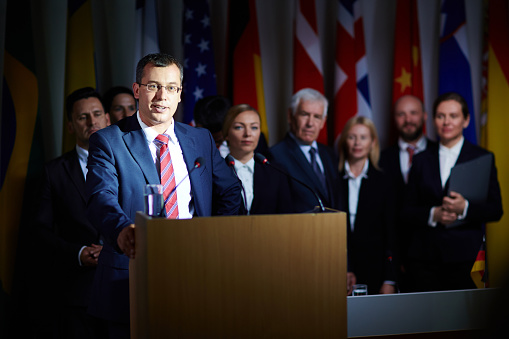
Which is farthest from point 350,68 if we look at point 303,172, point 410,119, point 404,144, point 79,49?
point 79,49

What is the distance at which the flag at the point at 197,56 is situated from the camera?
4.31 m

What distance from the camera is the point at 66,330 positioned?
317cm

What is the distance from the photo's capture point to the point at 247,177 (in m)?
3.41

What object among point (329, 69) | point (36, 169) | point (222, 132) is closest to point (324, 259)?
point (222, 132)

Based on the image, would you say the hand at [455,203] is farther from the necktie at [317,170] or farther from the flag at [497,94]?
the flag at [497,94]

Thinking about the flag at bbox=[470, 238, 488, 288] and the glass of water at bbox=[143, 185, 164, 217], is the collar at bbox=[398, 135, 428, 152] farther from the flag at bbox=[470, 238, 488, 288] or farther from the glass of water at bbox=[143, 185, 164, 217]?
the glass of water at bbox=[143, 185, 164, 217]

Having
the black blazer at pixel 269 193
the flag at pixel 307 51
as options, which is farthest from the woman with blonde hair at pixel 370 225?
the flag at pixel 307 51

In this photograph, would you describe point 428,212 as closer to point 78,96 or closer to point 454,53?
point 454,53

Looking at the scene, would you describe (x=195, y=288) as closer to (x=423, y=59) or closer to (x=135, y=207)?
(x=135, y=207)

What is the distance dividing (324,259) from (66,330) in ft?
6.46

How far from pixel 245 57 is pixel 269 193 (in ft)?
4.95

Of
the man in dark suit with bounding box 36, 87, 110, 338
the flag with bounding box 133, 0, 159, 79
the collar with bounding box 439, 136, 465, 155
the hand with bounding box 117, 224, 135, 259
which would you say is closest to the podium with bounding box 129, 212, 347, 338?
the hand with bounding box 117, 224, 135, 259

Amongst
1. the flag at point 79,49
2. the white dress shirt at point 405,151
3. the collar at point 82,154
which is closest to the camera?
the collar at point 82,154

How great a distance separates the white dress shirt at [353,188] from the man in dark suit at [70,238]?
65.7 inches
